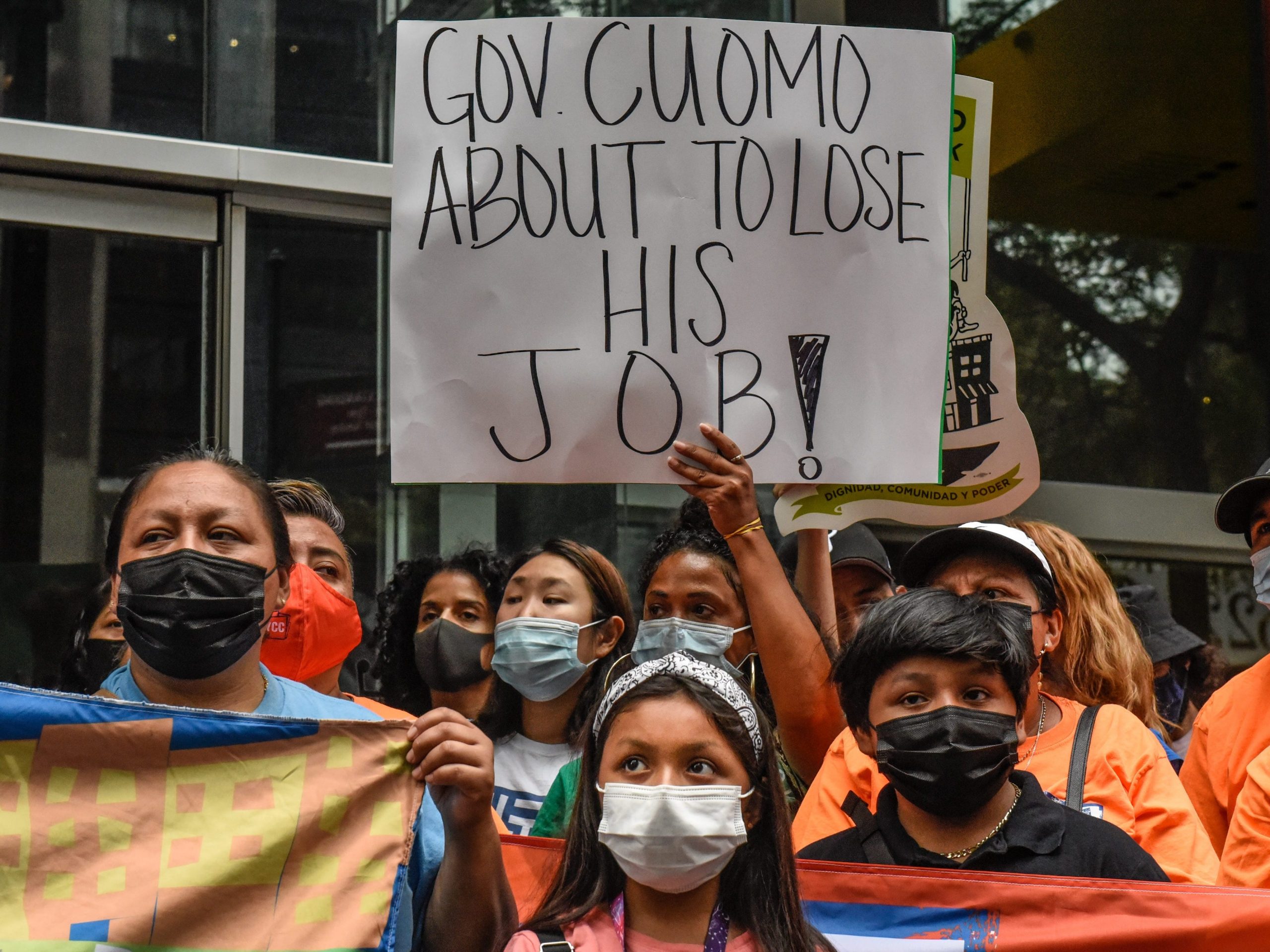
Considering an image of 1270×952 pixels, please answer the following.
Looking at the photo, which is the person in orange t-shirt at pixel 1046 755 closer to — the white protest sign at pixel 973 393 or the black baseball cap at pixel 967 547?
the black baseball cap at pixel 967 547

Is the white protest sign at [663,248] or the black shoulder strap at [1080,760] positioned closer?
the black shoulder strap at [1080,760]

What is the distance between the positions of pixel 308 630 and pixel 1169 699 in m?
3.18

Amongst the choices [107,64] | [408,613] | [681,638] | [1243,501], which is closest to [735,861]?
[681,638]

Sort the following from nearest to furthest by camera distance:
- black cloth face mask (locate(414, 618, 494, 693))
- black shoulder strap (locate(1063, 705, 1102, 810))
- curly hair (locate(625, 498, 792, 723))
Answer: black shoulder strap (locate(1063, 705, 1102, 810)) < curly hair (locate(625, 498, 792, 723)) < black cloth face mask (locate(414, 618, 494, 693))

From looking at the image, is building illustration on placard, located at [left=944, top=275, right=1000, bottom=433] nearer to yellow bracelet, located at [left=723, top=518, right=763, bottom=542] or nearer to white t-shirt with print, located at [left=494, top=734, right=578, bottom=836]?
yellow bracelet, located at [left=723, top=518, right=763, bottom=542]

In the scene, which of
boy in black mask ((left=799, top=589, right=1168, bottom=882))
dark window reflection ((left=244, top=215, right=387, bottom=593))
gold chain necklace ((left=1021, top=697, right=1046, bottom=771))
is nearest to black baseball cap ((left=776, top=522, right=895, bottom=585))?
gold chain necklace ((left=1021, top=697, right=1046, bottom=771))

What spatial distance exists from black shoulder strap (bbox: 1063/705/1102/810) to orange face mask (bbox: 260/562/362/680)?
6.21 feet

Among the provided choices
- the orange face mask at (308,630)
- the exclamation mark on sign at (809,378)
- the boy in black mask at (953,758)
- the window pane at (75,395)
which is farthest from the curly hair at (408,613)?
the boy in black mask at (953,758)

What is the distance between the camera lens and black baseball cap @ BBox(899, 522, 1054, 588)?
11.2 ft

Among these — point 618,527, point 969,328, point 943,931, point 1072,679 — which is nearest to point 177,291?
point 618,527

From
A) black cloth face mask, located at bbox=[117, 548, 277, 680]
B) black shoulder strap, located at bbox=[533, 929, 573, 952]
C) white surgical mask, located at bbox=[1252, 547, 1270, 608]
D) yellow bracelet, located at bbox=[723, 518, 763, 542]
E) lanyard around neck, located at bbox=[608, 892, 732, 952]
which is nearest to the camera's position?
black shoulder strap, located at bbox=[533, 929, 573, 952]

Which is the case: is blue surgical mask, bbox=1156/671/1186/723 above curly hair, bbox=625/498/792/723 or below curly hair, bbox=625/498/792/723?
below

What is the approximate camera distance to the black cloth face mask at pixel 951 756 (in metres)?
2.76

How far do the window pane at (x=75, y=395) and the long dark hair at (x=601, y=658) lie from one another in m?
1.74
